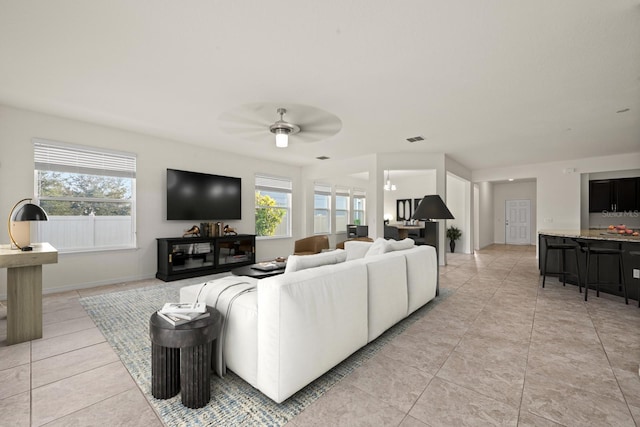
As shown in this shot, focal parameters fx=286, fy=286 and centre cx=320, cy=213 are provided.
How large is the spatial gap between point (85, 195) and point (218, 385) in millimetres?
4092

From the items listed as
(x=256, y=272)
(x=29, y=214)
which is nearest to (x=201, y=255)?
(x=256, y=272)

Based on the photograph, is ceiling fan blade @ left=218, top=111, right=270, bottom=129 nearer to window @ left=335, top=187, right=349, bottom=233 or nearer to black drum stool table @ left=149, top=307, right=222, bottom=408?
black drum stool table @ left=149, top=307, right=222, bottom=408

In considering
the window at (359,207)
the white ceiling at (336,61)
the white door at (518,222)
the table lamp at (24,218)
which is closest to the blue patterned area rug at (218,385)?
the table lamp at (24,218)

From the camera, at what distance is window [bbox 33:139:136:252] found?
4098 millimetres

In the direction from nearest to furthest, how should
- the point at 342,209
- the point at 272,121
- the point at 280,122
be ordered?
the point at 280,122 < the point at 272,121 < the point at 342,209

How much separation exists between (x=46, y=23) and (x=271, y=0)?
1733 millimetres

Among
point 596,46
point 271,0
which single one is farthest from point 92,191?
point 596,46

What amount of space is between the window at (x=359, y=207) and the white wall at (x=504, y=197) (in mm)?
4973

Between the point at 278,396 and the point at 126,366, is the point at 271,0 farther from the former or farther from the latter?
the point at 126,366

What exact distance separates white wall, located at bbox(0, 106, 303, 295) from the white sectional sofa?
10.1 feet

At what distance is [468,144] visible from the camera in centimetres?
562

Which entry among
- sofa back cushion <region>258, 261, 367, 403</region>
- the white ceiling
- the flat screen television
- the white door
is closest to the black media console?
the flat screen television

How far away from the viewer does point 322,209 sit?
9086 millimetres

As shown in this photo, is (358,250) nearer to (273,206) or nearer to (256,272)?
(256,272)
